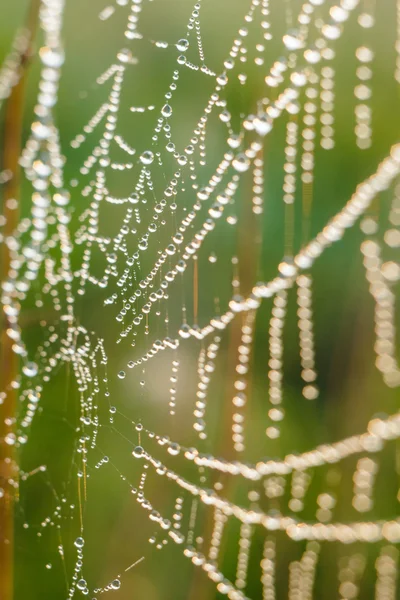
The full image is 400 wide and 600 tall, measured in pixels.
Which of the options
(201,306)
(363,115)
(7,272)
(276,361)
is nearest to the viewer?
(7,272)

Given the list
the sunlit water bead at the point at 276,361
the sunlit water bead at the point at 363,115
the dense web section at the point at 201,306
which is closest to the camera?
the dense web section at the point at 201,306

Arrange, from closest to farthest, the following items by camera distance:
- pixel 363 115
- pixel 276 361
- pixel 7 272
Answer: pixel 7 272 < pixel 276 361 < pixel 363 115

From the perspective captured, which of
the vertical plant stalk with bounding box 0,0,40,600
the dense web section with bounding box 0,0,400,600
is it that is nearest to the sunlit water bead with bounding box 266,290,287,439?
the dense web section with bounding box 0,0,400,600

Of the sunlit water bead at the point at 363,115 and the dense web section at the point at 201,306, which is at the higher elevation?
the sunlit water bead at the point at 363,115

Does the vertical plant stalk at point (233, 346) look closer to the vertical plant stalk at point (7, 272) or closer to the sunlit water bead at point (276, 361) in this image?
the sunlit water bead at point (276, 361)

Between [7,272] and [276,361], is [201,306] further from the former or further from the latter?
[7,272]

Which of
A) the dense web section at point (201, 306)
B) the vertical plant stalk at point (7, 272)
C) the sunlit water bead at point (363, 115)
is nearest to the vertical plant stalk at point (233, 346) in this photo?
the dense web section at point (201, 306)

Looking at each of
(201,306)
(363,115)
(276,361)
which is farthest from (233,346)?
(363,115)

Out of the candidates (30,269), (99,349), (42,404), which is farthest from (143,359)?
(42,404)
